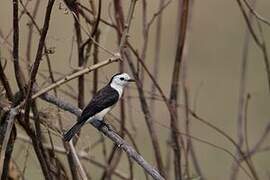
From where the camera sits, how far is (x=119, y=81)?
126 inches

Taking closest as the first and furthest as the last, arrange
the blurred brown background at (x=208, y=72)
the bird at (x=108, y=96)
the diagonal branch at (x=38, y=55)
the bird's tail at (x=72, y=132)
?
the diagonal branch at (x=38, y=55), the bird's tail at (x=72, y=132), the bird at (x=108, y=96), the blurred brown background at (x=208, y=72)

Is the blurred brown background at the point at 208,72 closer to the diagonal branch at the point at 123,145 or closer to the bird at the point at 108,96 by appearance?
the bird at the point at 108,96

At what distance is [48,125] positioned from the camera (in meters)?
2.51

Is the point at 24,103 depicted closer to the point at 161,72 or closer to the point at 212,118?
the point at 212,118

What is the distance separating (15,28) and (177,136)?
97 cm

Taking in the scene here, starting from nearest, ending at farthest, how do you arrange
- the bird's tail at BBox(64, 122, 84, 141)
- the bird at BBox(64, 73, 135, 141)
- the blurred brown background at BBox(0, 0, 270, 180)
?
the bird's tail at BBox(64, 122, 84, 141), the bird at BBox(64, 73, 135, 141), the blurred brown background at BBox(0, 0, 270, 180)

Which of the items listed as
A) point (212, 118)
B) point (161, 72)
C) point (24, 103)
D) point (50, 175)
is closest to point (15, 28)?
point (24, 103)

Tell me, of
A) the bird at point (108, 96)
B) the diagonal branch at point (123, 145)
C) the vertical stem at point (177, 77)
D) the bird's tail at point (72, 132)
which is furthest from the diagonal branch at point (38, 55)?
the bird at point (108, 96)

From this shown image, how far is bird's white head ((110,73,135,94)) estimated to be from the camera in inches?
124

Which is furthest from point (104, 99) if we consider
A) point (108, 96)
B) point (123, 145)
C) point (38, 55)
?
point (38, 55)

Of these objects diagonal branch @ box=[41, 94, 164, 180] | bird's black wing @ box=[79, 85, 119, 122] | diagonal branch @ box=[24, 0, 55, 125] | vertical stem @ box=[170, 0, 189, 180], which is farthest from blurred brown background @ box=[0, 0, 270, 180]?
diagonal branch @ box=[24, 0, 55, 125]

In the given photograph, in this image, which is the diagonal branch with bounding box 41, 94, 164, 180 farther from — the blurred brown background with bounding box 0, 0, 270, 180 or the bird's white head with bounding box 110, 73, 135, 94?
the blurred brown background with bounding box 0, 0, 270, 180

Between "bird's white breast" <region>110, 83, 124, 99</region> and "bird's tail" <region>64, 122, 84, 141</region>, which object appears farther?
Answer: "bird's white breast" <region>110, 83, 124, 99</region>

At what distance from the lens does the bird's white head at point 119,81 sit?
3.14 metres
